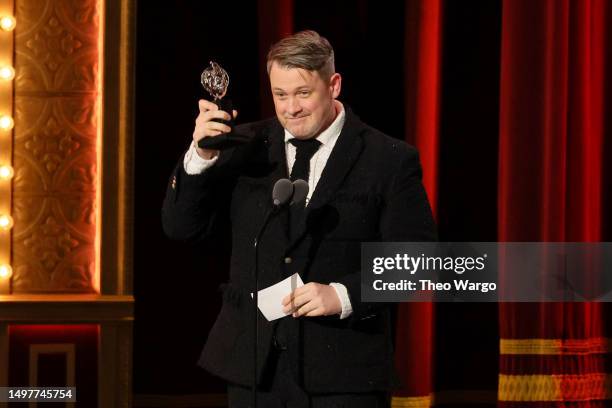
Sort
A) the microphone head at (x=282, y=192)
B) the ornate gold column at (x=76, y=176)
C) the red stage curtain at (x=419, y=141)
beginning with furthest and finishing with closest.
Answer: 1. the red stage curtain at (x=419, y=141)
2. the ornate gold column at (x=76, y=176)
3. the microphone head at (x=282, y=192)

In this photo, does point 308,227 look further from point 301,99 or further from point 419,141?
point 419,141

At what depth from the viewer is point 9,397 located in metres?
3.04

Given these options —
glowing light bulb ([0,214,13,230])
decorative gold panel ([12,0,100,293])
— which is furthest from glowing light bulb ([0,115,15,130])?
glowing light bulb ([0,214,13,230])

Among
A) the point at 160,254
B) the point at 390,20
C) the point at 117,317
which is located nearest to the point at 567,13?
the point at 390,20

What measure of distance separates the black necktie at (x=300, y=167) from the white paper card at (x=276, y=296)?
95 mm

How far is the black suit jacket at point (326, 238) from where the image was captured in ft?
6.56

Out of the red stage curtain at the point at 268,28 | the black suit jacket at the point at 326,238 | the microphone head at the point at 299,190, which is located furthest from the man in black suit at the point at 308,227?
the red stage curtain at the point at 268,28

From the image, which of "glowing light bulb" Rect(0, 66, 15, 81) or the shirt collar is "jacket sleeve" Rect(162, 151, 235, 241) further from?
"glowing light bulb" Rect(0, 66, 15, 81)

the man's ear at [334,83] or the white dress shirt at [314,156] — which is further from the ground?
the man's ear at [334,83]

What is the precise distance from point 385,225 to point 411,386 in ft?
4.21

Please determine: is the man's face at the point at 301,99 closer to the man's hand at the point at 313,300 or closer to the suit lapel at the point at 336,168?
the suit lapel at the point at 336,168

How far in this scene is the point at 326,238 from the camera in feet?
6.63

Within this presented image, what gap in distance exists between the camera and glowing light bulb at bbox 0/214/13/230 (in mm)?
3096

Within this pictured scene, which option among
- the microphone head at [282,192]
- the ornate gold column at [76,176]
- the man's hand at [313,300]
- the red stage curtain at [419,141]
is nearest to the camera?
the microphone head at [282,192]
